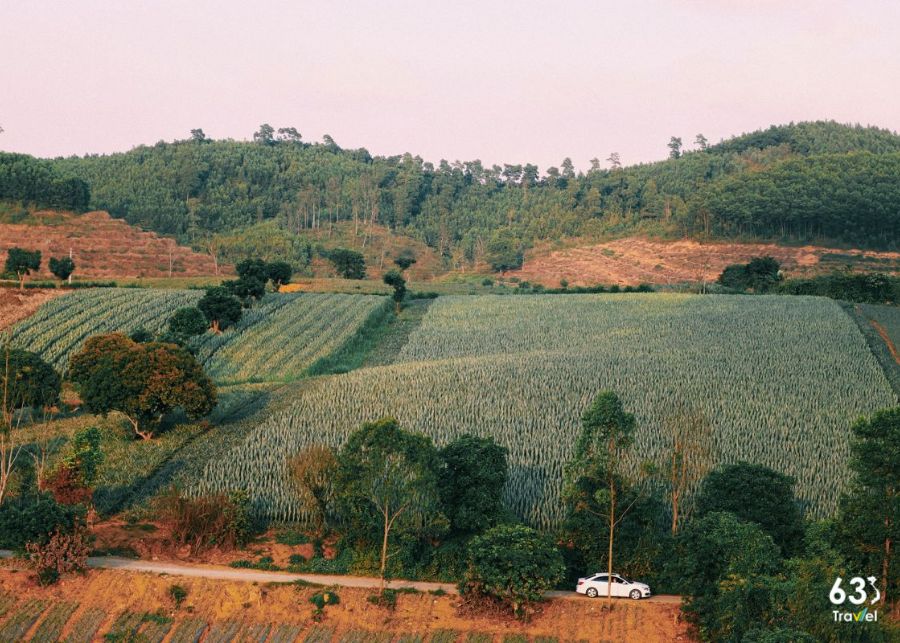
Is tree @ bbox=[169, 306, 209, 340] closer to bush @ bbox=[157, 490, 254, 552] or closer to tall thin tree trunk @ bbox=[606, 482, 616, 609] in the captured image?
bush @ bbox=[157, 490, 254, 552]

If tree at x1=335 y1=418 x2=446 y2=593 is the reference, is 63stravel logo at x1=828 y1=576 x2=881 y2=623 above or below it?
below

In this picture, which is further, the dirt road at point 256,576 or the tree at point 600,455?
the tree at point 600,455

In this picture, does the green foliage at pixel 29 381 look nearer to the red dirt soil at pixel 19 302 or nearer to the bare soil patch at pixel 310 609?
the bare soil patch at pixel 310 609

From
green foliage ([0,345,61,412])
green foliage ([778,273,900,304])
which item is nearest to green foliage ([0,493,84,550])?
green foliage ([0,345,61,412])

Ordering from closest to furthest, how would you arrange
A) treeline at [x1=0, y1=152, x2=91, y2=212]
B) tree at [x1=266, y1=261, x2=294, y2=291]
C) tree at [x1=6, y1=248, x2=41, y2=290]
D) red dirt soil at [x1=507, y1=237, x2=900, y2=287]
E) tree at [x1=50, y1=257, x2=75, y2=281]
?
tree at [x1=6, y1=248, x2=41, y2=290] < tree at [x1=50, y1=257, x2=75, y2=281] < tree at [x1=266, y1=261, x2=294, y2=291] < red dirt soil at [x1=507, y1=237, x2=900, y2=287] < treeline at [x1=0, y1=152, x2=91, y2=212]

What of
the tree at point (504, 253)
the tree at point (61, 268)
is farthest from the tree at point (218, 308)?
the tree at point (504, 253)
